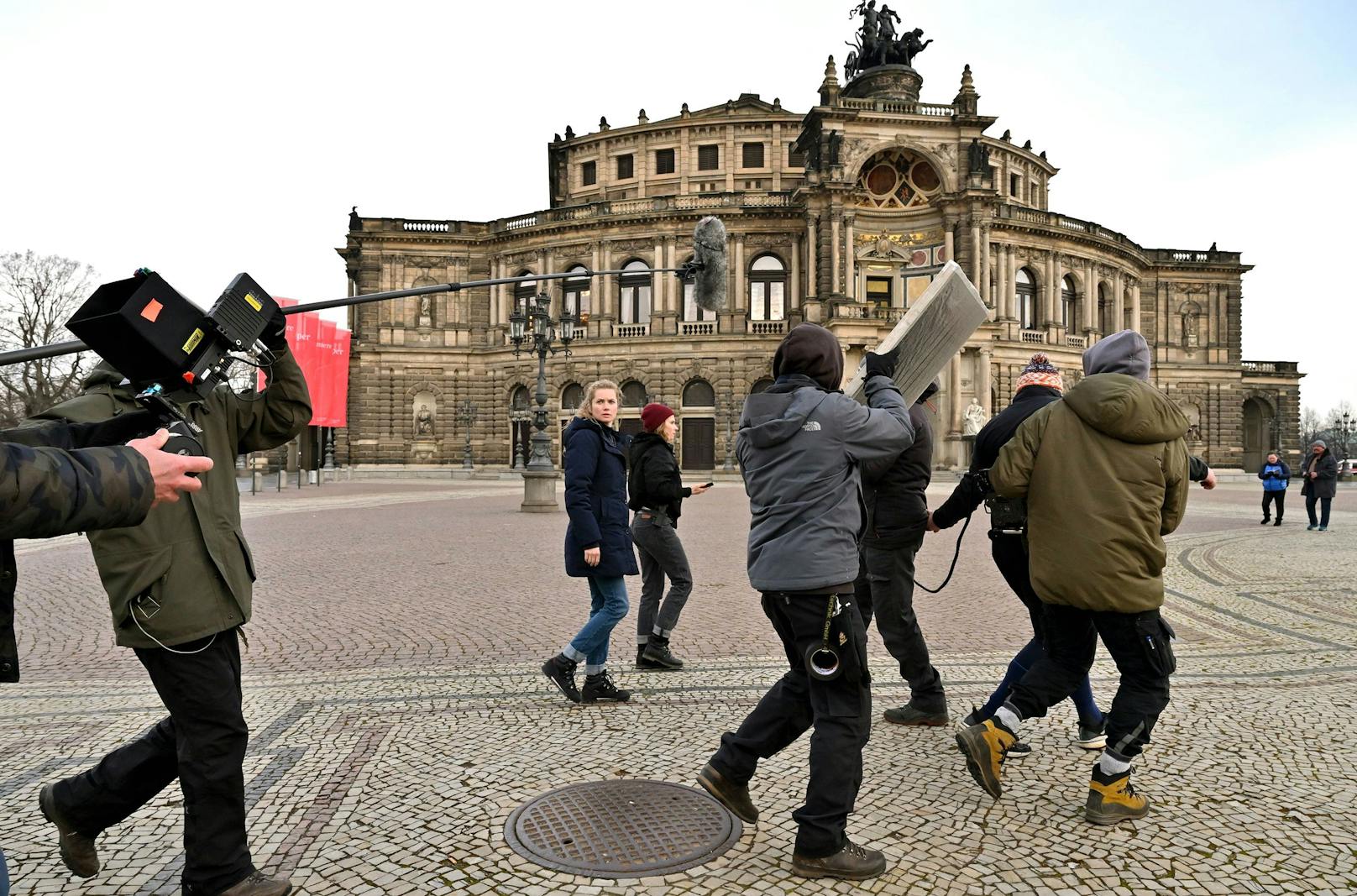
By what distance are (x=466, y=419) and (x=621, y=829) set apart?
1856 inches

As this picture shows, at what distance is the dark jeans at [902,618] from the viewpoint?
4.82 m

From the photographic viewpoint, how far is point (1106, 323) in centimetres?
4934

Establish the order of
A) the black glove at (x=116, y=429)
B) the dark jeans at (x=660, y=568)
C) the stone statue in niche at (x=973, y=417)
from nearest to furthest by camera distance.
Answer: the black glove at (x=116, y=429)
the dark jeans at (x=660, y=568)
the stone statue in niche at (x=973, y=417)

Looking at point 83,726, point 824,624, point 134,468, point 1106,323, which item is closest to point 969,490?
point 824,624

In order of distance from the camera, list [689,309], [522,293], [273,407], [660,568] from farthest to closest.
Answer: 1. [522,293]
2. [689,309]
3. [660,568]
4. [273,407]

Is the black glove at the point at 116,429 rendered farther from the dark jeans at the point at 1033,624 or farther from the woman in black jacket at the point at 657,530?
the woman in black jacket at the point at 657,530

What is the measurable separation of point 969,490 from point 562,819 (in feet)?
7.46

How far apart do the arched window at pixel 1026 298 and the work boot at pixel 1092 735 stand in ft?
149

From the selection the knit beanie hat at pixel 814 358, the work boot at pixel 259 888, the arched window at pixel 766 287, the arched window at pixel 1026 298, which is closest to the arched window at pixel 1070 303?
the arched window at pixel 1026 298

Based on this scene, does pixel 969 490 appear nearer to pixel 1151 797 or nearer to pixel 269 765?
pixel 1151 797

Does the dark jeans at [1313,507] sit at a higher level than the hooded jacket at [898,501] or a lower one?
lower

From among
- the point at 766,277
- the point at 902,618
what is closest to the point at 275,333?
the point at 902,618

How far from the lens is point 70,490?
1908 mm

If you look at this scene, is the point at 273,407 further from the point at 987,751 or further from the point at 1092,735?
the point at 1092,735
